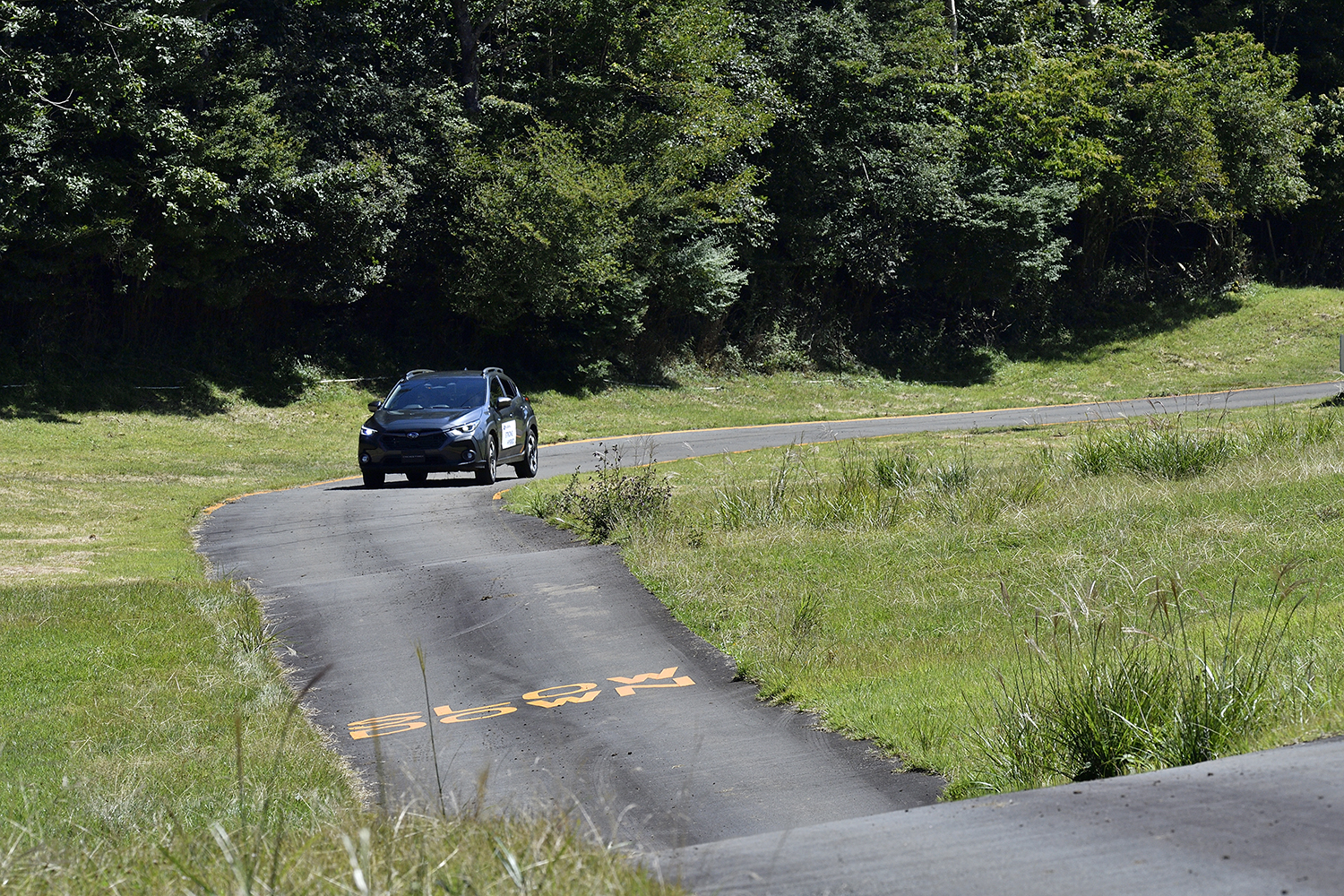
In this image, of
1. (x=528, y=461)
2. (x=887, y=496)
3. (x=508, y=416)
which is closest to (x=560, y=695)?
(x=887, y=496)

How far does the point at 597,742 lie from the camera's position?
25.8 ft

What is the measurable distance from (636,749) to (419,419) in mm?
12873

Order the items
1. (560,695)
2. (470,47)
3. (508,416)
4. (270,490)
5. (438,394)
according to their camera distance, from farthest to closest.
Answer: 1. (470,47)
2. (270,490)
3. (508,416)
4. (438,394)
5. (560,695)

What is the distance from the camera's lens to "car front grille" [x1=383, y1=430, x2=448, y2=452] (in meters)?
19.7

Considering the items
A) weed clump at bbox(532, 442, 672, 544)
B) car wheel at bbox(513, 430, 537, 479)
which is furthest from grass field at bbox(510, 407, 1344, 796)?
car wheel at bbox(513, 430, 537, 479)

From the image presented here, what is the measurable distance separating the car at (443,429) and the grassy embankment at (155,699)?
9.58ft

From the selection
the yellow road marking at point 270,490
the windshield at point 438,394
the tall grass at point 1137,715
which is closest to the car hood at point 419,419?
the windshield at point 438,394

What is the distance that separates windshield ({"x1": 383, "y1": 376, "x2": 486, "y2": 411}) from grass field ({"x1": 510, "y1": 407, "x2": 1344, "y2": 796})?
2.46 metres

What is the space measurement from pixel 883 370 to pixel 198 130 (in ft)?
79.5

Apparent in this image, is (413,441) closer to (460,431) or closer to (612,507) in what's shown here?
(460,431)

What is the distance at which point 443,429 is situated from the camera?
19672 millimetres

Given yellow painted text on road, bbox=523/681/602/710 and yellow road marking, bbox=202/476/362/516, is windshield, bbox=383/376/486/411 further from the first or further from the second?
yellow painted text on road, bbox=523/681/602/710

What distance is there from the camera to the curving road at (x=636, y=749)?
13.2 feet

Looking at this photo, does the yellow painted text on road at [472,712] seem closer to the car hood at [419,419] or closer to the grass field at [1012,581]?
the grass field at [1012,581]
